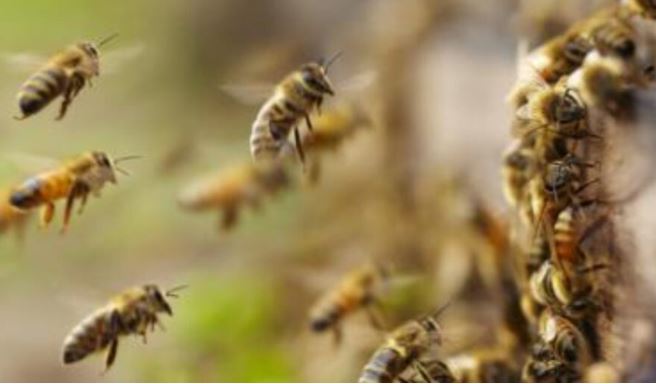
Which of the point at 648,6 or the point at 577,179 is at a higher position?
the point at 648,6

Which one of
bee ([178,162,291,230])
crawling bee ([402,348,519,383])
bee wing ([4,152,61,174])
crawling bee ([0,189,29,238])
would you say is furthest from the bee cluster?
bee ([178,162,291,230])

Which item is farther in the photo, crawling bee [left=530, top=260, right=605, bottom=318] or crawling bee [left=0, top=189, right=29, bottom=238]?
crawling bee [left=0, top=189, right=29, bottom=238]

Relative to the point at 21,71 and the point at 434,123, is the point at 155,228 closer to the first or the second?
the point at 434,123

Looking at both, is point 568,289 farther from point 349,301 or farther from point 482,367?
point 349,301

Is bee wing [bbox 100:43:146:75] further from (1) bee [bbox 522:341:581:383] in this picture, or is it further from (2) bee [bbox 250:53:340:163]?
(1) bee [bbox 522:341:581:383]

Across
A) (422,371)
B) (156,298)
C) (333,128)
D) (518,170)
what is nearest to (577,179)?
(518,170)

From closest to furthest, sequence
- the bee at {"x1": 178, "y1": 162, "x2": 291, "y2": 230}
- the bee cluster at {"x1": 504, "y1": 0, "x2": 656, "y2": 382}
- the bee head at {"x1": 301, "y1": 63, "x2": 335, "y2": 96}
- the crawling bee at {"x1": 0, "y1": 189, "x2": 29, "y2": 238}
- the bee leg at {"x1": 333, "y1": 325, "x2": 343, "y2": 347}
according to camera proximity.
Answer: the bee cluster at {"x1": 504, "y1": 0, "x2": 656, "y2": 382} < the bee head at {"x1": 301, "y1": 63, "x2": 335, "y2": 96} < the crawling bee at {"x1": 0, "y1": 189, "x2": 29, "y2": 238} < the bee leg at {"x1": 333, "y1": 325, "x2": 343, "y2": 347} < the bee at {"x1": 178, "y1": 162, "x2": 291, "y2": 230}
